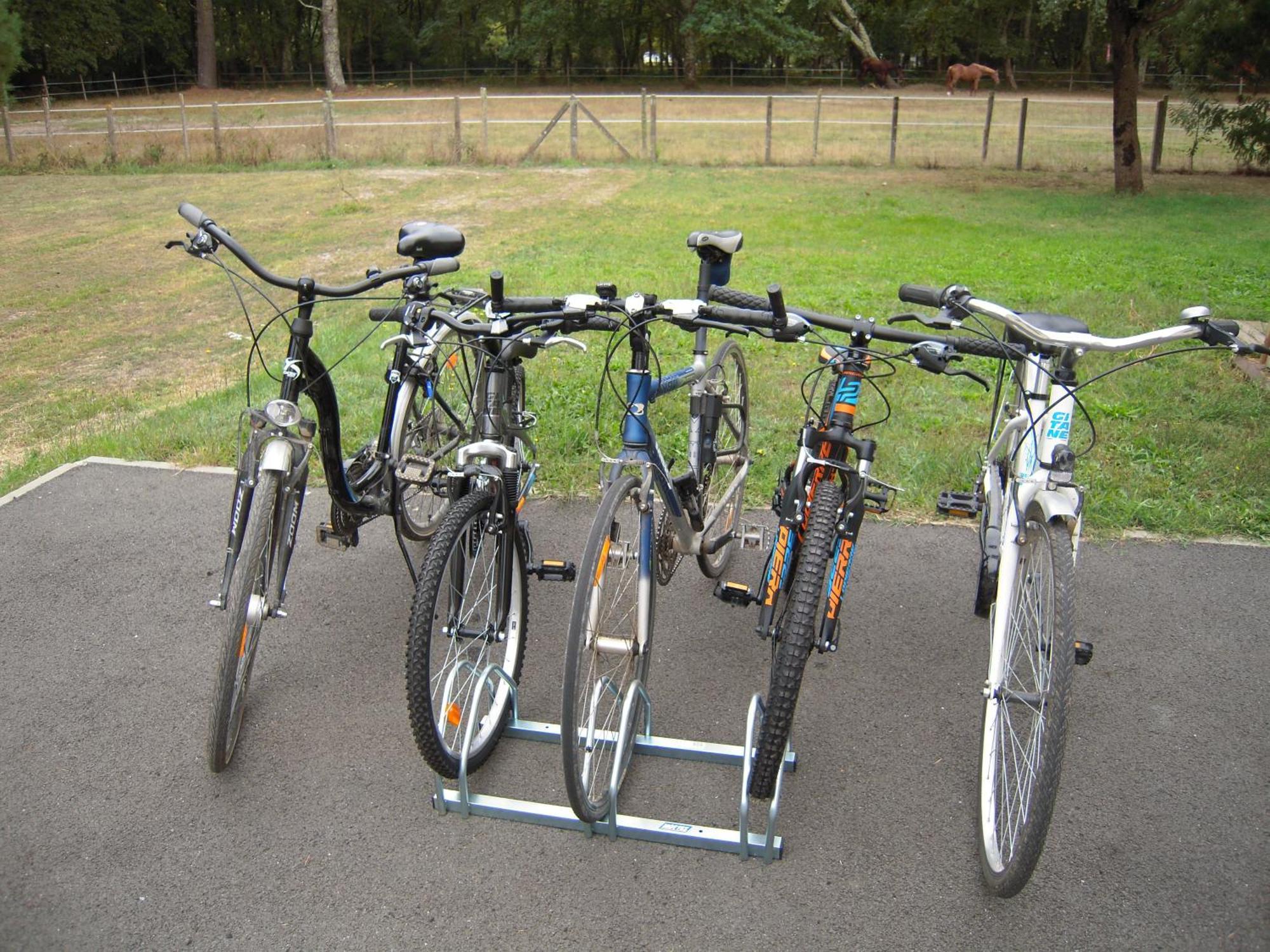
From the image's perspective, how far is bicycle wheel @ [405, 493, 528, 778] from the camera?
2924 mm

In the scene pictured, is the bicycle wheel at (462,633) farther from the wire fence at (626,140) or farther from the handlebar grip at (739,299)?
the wire fence at (626,140)

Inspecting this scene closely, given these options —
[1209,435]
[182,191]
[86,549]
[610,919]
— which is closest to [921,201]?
[1209,435]

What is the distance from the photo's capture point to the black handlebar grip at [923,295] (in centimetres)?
315

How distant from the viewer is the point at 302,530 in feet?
16.5

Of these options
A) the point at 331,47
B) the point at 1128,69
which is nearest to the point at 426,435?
the point at 1128,69

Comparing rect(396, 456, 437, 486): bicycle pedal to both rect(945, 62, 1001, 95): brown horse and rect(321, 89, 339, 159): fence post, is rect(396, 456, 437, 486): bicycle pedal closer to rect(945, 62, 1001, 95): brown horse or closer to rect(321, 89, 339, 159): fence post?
rect(321, 89, 339, 159): fence post

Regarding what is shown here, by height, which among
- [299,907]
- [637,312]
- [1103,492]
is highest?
[637,312]

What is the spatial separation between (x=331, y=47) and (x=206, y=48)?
19.1ft

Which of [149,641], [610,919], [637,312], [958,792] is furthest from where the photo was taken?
[149,641]

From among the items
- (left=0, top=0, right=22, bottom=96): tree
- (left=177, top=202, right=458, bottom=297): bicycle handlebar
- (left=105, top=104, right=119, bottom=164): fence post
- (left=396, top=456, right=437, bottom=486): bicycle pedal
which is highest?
(left=0, top=0, right=22, bottom=96): tree

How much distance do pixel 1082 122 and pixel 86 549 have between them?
1023 inches

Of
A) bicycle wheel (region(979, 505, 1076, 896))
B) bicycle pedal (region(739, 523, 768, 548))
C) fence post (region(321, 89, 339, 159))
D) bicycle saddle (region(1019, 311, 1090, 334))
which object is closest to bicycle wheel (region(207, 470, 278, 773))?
bicycle pedal (region(739, 523, 768, 548))

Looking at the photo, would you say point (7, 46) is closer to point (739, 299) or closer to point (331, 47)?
point (739, 299)

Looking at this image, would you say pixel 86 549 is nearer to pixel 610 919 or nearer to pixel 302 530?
pixel 302 530
